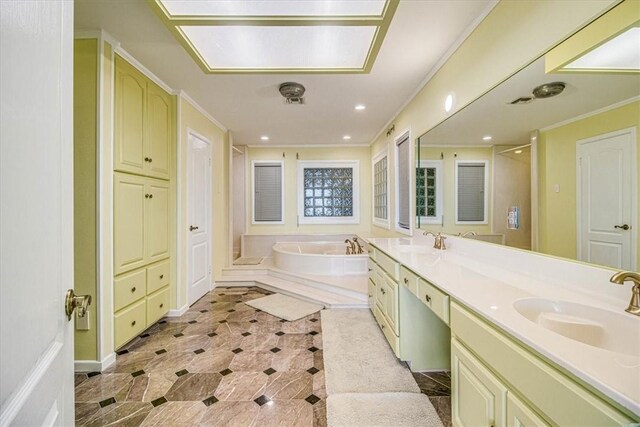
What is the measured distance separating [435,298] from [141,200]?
2.54m

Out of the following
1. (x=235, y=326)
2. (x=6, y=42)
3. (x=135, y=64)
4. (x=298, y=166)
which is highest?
(x=135, y=64)

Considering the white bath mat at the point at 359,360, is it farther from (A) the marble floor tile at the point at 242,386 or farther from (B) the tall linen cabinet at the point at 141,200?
(B) the tall linen cabinet at the point at 141,200

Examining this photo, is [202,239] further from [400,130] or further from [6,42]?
[6,42]

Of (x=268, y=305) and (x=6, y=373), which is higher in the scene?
(x=6, y=373)

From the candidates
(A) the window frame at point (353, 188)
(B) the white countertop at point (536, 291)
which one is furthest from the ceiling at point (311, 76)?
(B) the white countertop at point (536, 291)

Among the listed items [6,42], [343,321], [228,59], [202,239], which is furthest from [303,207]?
[6,42]

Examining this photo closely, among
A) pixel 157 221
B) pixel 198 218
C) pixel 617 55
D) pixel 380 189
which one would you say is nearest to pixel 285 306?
pixel 198 218

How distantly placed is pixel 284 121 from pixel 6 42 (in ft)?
12.3

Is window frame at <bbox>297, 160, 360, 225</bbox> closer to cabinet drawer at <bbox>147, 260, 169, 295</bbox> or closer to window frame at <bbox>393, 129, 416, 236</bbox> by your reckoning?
window frame at <bbox>393, 129, 416, 236</bbox>

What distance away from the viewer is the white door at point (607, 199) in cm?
101

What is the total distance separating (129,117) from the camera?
2324 millimetres

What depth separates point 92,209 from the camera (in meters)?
2.01

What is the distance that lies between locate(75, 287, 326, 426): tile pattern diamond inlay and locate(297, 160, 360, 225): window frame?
2887mm

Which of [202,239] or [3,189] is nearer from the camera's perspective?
[3,189]
